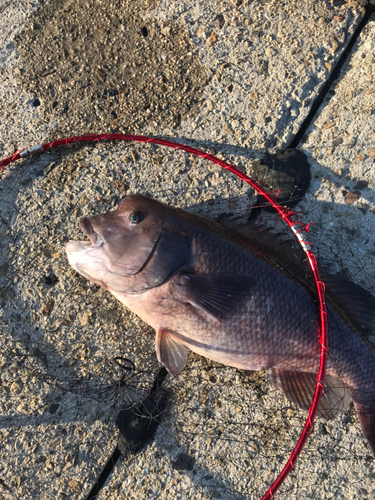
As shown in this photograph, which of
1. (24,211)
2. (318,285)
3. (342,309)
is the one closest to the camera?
(318,285)

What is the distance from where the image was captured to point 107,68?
308cm

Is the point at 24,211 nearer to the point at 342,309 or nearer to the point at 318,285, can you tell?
the point at 318,285

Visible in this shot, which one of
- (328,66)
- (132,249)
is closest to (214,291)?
(132,249)

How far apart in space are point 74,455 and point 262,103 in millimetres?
3131

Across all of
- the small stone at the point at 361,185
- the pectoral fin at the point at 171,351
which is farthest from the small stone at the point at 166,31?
the pectoral fin at the point at 171,351

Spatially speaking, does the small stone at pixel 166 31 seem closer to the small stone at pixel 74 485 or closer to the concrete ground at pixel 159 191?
the concrete ground at pixel 159 191

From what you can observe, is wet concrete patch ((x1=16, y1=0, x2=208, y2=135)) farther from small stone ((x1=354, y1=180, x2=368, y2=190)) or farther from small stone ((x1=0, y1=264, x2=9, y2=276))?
small stone ((x1=354, y1=180, x2=368, y2=190))

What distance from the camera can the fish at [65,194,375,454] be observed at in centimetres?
236

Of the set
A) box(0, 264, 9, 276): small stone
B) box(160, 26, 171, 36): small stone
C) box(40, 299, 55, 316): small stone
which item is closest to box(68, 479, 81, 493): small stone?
box(40, 299, 55, 316): small stone

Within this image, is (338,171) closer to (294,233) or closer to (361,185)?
(361,185)

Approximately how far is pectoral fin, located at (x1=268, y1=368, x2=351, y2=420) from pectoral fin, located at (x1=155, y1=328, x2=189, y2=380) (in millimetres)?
624

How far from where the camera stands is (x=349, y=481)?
2764 millimetres

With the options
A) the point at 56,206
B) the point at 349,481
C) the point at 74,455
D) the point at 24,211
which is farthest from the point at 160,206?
the point at 349,481

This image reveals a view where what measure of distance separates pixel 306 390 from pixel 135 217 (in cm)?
170
